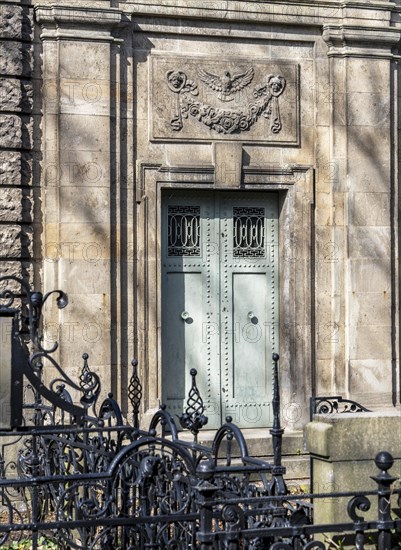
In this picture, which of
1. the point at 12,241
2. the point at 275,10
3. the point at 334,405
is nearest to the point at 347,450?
the point at 334,405

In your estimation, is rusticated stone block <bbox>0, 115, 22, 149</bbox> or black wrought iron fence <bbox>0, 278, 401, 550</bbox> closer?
Result: black wrought iron fence <bbox>0, 278, 401, 550</bbox>

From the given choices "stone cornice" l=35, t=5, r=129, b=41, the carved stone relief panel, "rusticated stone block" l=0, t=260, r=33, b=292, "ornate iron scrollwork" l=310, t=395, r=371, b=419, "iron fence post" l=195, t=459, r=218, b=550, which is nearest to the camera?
"iron fence post" l=195, t=459, r=218, b=550

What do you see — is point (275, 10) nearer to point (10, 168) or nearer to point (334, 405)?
point (10, 168)

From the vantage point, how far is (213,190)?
1477 centimetres

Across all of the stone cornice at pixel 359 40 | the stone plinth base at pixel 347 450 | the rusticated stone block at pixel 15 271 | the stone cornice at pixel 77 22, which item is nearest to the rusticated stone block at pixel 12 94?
the stone cornice at pixel 77 22

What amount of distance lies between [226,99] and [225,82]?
204 millimetres

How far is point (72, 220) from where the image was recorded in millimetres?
13828

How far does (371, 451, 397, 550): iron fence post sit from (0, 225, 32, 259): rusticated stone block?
282 inches

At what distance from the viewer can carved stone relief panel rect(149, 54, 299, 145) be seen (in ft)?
47.3

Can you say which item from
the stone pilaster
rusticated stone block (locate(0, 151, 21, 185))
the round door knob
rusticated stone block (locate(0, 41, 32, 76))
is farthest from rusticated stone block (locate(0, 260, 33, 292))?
the round door knob

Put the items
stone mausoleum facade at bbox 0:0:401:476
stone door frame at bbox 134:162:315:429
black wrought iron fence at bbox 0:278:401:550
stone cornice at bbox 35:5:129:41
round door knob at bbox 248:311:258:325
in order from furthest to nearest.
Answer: round door knob at bbox 248:311:258:325, stone door frame at bbox 134:162:315:429, stone mausoleum facade at bbox 0:0:401:476, stone cornice at bbox 35:5:129:41, black wrought iron fence at bbox 0:278:401:550

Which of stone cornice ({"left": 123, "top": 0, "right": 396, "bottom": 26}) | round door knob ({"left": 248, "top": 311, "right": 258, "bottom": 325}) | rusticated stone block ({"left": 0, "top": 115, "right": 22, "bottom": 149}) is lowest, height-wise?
round door knob ({"left": 248, "top": 311, "right": 258, "bottom": 325})

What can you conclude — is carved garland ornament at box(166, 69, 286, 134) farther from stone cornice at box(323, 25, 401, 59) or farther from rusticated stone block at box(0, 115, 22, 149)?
rusticated stone block at box(0, 115, 22, 149)

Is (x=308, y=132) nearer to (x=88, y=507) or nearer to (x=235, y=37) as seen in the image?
(x=235, y=37)
